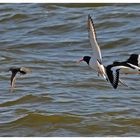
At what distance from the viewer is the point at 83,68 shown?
14.3 metres

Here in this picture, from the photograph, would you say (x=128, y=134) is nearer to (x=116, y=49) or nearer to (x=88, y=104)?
(x=88, y=104)

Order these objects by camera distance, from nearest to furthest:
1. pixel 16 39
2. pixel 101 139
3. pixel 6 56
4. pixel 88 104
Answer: pixel 101 139
pixel 88 104
pixel 6 56
pixel 16 39

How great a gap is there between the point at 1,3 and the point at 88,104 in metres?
7.15

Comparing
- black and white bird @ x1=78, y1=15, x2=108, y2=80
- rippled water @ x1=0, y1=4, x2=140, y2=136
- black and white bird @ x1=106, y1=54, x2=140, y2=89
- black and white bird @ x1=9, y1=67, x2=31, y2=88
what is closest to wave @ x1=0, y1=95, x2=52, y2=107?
rippled water @ x1=0, y1=4, x2=140, y2=136

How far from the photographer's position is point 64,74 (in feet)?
45.7

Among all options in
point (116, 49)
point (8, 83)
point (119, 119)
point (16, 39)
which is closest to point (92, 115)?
point (119, 119)

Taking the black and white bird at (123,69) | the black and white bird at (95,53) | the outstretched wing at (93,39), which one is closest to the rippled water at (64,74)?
the black and white bird at (123,69)

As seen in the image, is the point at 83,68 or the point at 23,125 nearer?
the point at 23,125

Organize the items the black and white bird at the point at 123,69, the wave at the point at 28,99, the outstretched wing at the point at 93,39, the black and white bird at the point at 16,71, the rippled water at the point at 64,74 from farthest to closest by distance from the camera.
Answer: the wave at the point at 28,99 < the black and white bird at the point at 16,71 < the rippled water at the point at 64,74 < the black and white bird at the point at 123,69 < the outstretched wing at the point at 93,39

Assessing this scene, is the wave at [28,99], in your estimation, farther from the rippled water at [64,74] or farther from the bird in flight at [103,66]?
the bird in flight at [103,66]

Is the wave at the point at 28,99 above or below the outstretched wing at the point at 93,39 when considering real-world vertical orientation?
below

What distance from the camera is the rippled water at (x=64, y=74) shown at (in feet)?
37.2

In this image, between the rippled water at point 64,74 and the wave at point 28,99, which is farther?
the wave at point 28,99

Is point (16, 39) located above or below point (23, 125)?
above
